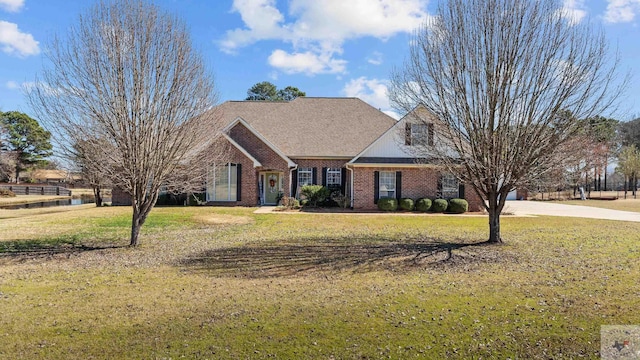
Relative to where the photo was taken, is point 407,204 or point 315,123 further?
point 315,123

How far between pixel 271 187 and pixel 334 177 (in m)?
4.21

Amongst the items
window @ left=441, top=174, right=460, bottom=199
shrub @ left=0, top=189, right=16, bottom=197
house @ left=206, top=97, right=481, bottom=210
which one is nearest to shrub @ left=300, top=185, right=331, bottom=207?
A: house @ left=206, top=97, right=481, bottom=210

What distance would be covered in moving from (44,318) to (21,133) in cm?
5965

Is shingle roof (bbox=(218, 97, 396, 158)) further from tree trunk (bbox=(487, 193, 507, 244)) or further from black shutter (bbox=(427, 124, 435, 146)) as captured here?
tree trunk (bbox=(487, 193, 507, 244))

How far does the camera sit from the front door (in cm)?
2478

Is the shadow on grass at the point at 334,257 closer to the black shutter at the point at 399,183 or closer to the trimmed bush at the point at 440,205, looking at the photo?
the trimmed bush at the point at 440,205

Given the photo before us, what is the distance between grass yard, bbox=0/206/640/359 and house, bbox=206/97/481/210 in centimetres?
913

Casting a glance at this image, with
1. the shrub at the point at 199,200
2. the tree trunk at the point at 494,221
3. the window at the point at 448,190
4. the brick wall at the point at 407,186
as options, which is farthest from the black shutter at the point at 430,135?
the shrub at the point at 199,200

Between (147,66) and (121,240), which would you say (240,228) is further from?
(147,66)

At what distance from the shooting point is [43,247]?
421 inches

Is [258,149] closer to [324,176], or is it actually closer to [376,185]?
[324,176]

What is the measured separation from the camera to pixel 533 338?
4762 mm

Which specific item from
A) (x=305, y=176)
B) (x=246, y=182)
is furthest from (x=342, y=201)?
(x=246, y=182)

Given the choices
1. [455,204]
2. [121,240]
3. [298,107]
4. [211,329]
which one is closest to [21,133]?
[298,107]
